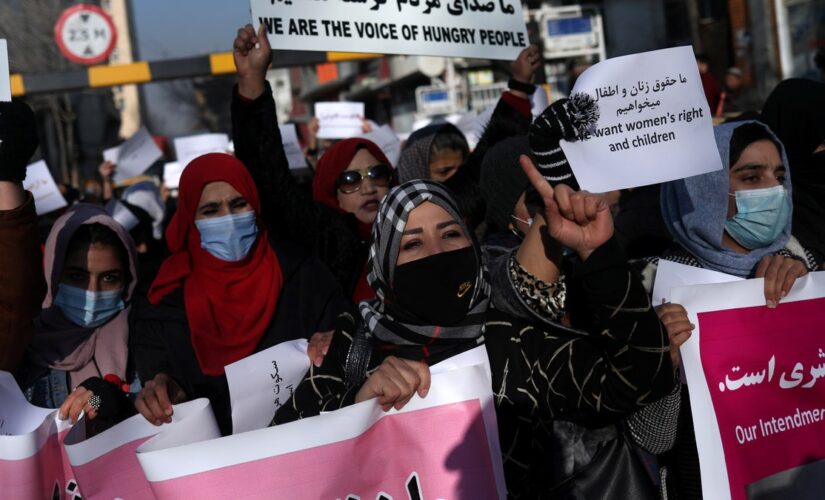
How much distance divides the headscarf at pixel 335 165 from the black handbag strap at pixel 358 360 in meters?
1.76

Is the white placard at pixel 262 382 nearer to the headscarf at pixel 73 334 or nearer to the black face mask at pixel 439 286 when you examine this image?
the black face mask at pixel 439 286

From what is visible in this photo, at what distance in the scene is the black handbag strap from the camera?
2.35 meters

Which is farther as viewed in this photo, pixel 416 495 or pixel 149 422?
pixel 149 422

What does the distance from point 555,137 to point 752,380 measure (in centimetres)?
83

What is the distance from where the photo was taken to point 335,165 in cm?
422

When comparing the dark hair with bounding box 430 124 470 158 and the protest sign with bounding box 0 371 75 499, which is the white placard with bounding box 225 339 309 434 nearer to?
the protest sign with bounding box 0 371 75 499

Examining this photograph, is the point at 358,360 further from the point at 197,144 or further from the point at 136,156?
the point at 197,144

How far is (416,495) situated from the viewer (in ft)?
7.06

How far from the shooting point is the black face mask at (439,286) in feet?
7.44

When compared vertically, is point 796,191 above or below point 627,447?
above

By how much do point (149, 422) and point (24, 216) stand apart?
65 cm

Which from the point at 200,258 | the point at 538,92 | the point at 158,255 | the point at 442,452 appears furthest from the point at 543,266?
the point at 158,255

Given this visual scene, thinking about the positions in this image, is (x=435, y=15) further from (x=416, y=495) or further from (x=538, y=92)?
(x=416, y=495)

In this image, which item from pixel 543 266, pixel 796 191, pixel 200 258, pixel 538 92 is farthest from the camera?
pixel 538 92
